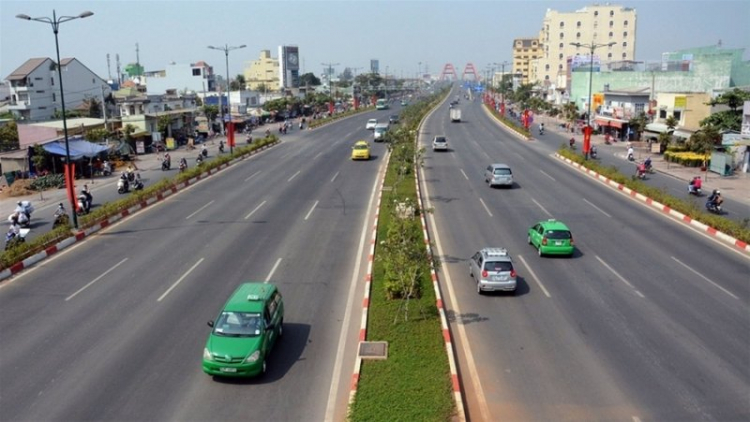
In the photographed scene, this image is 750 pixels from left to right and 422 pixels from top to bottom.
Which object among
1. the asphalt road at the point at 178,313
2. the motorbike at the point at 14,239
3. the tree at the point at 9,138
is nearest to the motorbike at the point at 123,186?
the asphalt road at the point at 178,313

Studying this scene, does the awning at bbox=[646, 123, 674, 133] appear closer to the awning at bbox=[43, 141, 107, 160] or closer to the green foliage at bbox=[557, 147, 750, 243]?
the green foliage at bbox=[557, 147, 750, 243]

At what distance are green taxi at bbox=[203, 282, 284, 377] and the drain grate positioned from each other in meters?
2.22

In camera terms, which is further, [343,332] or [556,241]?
[556,241]

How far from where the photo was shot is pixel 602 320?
699 inches

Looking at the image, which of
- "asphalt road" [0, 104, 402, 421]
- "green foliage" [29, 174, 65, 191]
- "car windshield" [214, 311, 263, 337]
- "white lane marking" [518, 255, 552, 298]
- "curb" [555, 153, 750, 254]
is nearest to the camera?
"asphalt road" [0, 104, 402, 421]

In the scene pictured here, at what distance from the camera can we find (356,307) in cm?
1886

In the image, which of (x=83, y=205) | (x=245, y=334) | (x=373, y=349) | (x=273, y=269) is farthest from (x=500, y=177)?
(x=245, y=334)

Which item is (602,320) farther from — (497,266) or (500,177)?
(500,177)

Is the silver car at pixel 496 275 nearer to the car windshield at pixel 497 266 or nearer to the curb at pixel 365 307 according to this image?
the car windshield at pixel 497 266

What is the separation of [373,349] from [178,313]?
20.7 ft

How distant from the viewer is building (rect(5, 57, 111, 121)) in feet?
254

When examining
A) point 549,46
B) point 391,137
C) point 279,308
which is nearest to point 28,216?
point 279,308

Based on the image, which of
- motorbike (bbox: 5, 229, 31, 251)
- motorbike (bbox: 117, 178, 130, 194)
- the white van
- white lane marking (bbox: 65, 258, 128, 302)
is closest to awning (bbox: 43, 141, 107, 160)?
motorbike (bbox: 117, 178, 130, 194)

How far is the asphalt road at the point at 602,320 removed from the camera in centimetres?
1347
